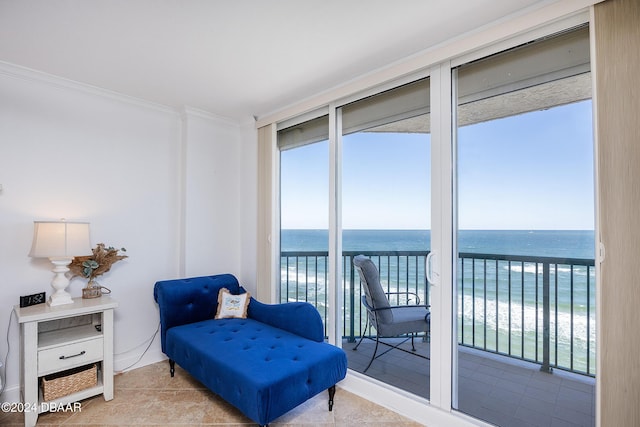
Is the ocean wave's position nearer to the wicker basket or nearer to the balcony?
the balcony

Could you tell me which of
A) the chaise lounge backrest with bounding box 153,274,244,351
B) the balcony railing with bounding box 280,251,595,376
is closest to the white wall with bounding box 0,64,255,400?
the chaise lounge backrest with bounding box 153,274,244,351

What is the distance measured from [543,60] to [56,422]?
3.69 metres

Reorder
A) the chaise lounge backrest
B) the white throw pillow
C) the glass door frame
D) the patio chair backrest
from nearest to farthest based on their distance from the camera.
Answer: the glass door frame → the patio chair backrest → the chaise lounge backrest → the white throw pillow

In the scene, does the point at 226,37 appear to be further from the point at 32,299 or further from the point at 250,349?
the point at 32,299

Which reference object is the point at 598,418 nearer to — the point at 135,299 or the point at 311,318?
the point at 311,318

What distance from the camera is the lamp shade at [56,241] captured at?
7.15 ft

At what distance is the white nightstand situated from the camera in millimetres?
2059

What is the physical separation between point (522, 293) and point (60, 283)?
3.12m

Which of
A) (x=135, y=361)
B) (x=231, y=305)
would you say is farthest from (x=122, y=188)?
(x=135, y=361)

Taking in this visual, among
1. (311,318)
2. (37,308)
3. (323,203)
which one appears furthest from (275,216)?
(37,308)

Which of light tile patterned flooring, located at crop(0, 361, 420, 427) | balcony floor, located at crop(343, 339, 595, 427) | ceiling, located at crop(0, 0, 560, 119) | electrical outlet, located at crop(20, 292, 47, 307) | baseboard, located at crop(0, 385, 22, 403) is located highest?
ceiling, located at crop(0, 0, 560, 119)

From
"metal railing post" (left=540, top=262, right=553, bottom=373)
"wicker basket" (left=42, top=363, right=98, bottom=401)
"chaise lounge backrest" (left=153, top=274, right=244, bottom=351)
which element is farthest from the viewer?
"chaise lounge backrest" (left=153, top=274, right=244, bottom=351)

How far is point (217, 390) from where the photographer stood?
209 cm

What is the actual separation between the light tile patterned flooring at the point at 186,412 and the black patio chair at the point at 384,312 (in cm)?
41
